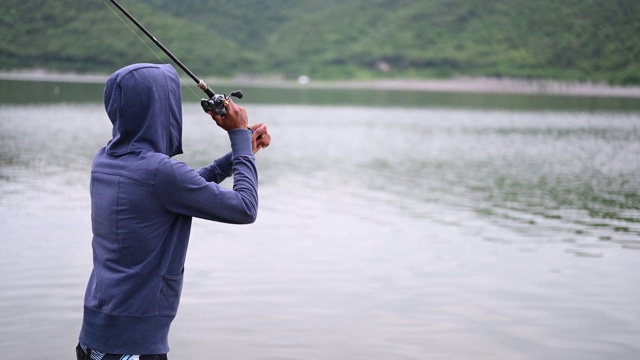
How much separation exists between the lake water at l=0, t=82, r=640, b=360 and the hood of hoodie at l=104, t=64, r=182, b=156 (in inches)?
137

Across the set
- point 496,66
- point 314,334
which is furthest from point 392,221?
point 496,66

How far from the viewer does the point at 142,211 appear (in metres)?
3.05

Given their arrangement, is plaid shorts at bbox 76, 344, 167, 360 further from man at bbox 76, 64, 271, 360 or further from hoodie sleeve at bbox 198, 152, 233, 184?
hoodie sleeve at bbox 198, 152, 233, 184

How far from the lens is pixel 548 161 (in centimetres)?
2366

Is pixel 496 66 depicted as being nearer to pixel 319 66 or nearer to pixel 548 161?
pixel 319 66

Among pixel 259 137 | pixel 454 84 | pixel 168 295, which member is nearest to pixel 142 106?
pixel 259 137

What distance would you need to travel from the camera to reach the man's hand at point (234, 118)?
126 inches

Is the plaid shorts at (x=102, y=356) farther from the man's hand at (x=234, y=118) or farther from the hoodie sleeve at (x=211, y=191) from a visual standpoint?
the man's hand at (x=234, y=118)

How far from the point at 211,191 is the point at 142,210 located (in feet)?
0.78

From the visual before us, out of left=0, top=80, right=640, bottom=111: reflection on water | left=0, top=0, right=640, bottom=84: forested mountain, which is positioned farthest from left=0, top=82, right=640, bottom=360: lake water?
left=0, top=0, right=640, bottom=84: forested mountain

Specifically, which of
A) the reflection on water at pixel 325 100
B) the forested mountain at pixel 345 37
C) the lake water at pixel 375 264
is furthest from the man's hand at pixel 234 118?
the forested mountain at pixel 345 37

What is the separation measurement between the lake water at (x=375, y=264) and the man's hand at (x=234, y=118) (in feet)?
11.1

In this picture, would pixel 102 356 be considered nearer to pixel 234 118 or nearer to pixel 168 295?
pixel 168 295

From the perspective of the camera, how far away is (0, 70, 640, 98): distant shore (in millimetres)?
100875
